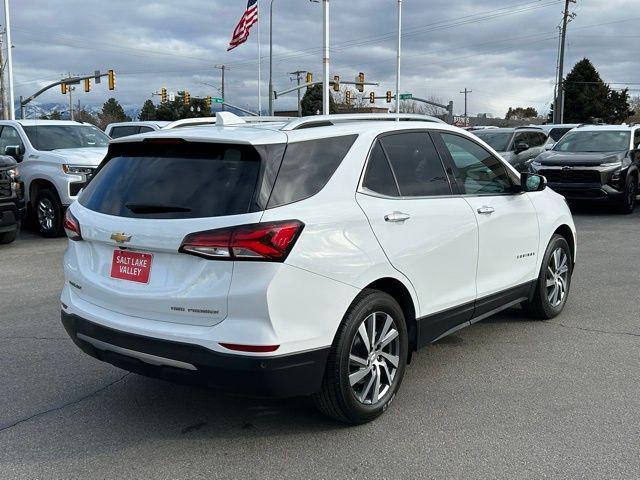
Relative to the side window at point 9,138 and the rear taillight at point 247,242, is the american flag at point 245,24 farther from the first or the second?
the rear taillight at point 247,242

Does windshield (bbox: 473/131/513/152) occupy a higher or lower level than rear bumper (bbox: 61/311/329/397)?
higher

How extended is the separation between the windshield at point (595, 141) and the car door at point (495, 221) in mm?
10208

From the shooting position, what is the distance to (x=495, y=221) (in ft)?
15.7

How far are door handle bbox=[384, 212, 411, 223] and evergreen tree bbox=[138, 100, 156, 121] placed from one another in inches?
3811

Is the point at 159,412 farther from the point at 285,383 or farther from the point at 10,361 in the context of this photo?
the point at 10,361

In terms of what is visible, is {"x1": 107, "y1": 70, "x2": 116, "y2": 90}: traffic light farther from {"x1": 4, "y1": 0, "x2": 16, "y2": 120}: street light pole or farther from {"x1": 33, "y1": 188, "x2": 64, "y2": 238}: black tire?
{"x1": 33, "y1": 188, "x2": 64, "y2": 238}: black tire

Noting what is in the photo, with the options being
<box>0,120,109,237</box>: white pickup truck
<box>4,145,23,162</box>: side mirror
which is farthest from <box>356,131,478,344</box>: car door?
<box>4,145,23,162</box>: side mirror

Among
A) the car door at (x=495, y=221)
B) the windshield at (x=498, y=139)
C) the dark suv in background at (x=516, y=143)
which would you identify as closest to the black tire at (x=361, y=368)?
the car door at (x=495, y=221)

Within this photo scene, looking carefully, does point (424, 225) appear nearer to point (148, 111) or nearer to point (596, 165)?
point (596, 165)

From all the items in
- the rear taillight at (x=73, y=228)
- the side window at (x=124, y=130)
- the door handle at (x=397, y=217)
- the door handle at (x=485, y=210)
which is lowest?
the rear taillight at (x=73, y=228)

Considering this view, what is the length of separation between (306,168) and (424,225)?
0.95m

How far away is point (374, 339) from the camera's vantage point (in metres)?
3.75

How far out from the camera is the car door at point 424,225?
381 centimetres

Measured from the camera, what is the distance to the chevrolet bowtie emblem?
3.47 m
